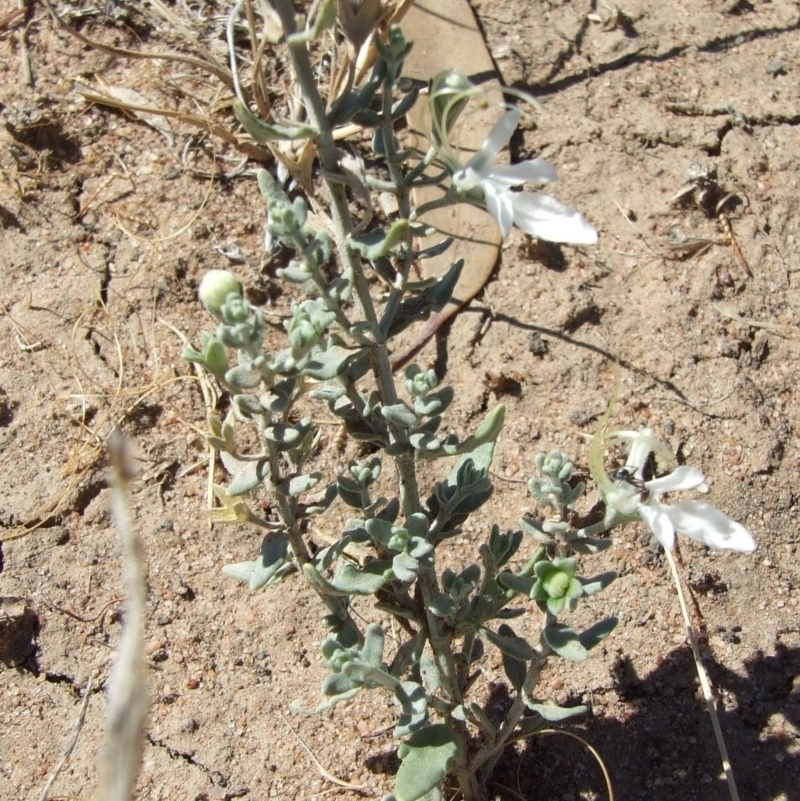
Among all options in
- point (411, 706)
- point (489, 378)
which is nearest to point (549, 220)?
point (411, 706)

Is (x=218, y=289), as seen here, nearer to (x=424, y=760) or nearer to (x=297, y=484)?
(x=297, y=484)

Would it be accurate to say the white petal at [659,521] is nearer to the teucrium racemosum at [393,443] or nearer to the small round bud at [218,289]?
the teucrium racemosum at [393,443]

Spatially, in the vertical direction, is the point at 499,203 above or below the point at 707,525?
above

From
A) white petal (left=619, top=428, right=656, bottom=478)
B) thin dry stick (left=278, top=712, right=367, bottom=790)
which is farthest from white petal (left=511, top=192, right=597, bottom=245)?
thin dry stick (left=278, top=712, right=367, bottom=790)

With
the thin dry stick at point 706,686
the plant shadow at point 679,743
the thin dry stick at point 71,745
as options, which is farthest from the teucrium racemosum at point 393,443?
the thin dry stick at point 71,745

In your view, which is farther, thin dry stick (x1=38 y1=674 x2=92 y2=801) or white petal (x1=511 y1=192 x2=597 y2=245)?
thin dry stick (x1=38 y1=674 x2=92 y2=801)

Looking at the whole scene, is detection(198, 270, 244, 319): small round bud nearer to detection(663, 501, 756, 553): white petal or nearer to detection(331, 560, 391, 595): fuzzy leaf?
detection(331, 560, 391, 595): fuzzy leaf
